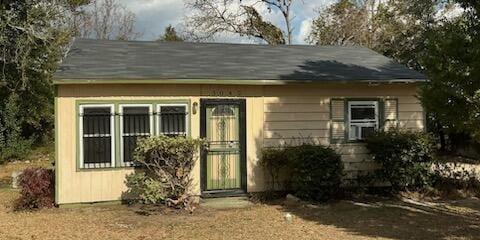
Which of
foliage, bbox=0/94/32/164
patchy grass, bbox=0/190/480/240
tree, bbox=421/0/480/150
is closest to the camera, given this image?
tree, bbox=421/0/480/150

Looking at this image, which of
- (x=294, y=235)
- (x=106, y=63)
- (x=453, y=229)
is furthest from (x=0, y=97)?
(x=453, y=229)

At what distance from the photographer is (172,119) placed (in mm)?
11039

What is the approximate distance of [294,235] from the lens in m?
8.10

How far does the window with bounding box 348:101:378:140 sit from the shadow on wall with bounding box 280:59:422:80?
627 mm

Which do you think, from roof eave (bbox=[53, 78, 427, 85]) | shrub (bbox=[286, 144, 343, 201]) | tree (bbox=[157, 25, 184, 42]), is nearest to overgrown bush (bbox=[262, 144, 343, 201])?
shrub (bbox=[286, 144, 343, 201])

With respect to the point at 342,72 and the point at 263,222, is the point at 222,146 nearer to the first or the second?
the point at 263,222

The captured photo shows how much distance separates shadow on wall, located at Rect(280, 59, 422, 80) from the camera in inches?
468

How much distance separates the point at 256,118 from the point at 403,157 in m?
3.19

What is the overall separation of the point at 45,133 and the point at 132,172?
1184 cm

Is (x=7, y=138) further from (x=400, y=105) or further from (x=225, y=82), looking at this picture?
(x=400, y=105)

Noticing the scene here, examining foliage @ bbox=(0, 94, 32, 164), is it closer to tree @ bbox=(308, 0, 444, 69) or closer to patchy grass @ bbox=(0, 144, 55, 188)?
patchy grass @ bbox=(0, 144, 55, 188)

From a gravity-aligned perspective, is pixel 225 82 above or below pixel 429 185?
above

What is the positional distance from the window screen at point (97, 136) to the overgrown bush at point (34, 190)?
831mm

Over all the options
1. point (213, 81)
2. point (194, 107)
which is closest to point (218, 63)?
point (213, 81)
